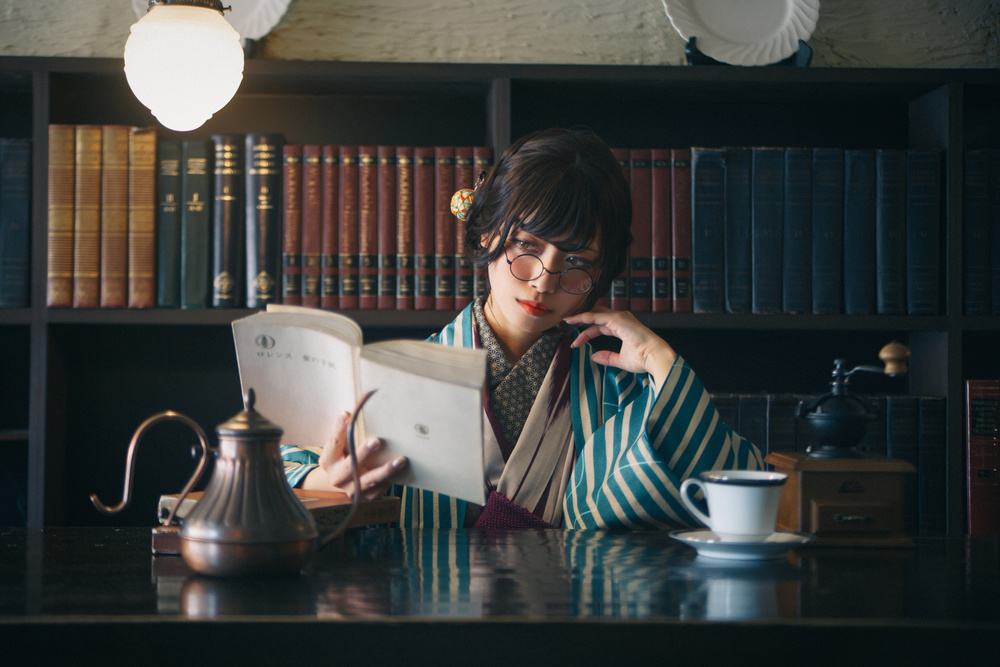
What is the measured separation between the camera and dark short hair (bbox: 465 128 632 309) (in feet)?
4.03

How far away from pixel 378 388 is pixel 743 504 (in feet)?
1.17

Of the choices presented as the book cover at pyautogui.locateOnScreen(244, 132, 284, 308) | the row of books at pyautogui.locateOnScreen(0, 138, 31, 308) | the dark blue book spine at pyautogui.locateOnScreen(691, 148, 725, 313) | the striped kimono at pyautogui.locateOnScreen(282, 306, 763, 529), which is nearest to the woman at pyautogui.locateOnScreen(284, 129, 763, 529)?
the striped kimono at pyautogui.locateOnScreen(282, 306, 763, 529)

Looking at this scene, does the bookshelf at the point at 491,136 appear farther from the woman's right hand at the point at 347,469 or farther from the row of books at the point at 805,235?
the woman's right hand at the point at 347,469

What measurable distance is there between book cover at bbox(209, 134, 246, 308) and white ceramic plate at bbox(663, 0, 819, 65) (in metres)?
0.91

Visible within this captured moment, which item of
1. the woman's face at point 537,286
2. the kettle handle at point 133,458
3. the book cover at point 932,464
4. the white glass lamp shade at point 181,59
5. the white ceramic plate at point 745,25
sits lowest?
the book cover at point 932,464

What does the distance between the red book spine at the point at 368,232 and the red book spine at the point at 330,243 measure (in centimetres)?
4

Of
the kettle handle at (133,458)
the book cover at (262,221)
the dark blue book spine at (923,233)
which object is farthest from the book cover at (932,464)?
the kettle handle at (133,458)

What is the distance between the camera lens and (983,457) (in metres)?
1.57

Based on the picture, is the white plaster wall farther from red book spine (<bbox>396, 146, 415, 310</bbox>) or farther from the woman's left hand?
the woman's left hand

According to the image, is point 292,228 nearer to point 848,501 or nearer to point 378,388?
point 378,388

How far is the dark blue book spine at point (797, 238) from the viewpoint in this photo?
61.7 inches
